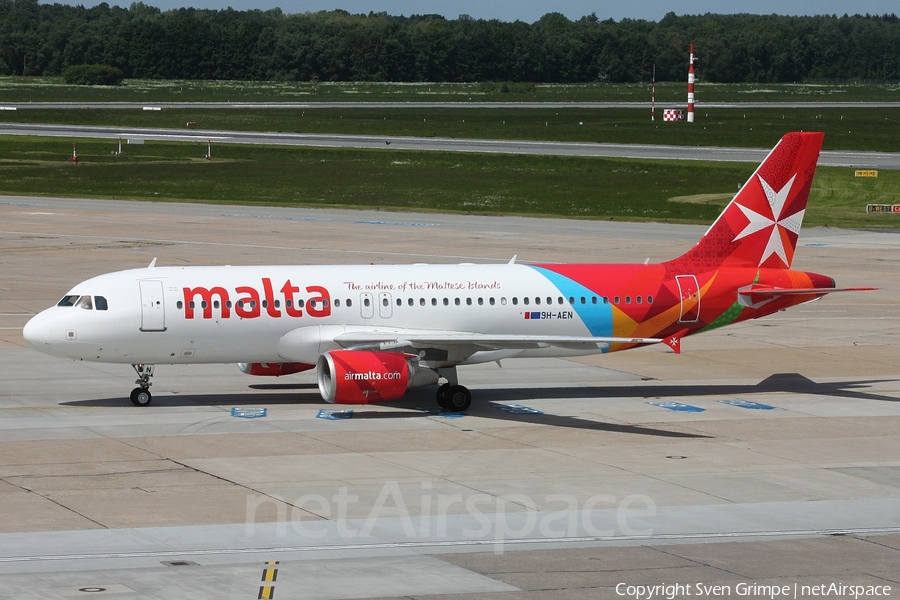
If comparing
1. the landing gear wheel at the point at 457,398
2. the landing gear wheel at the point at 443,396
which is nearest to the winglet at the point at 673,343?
the landing gear wheel at the point at 457,398

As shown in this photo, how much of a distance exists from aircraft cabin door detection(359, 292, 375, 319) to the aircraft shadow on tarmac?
2601 millimetres

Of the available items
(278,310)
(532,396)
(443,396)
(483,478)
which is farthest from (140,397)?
(483,478)

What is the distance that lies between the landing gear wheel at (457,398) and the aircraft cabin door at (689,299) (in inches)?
271

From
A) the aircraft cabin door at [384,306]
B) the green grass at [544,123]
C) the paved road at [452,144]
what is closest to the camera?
the aircraft cabin door at [384,306]

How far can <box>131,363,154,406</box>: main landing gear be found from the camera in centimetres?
3525

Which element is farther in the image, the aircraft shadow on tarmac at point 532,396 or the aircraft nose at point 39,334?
the aircraft shadow on tarmac at point 532,396

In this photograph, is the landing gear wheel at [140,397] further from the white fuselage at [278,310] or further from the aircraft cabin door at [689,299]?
the aircraft cabin door at [689,299]

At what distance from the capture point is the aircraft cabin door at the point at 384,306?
118 ft

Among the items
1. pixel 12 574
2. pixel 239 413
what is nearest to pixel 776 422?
pixel 239 413

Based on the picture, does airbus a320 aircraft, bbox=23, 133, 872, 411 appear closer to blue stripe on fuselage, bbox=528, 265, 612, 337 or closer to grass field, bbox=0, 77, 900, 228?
blue stripe on fuselage, bbox=528, 265, 612, 337

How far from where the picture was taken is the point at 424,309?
36.1 meters

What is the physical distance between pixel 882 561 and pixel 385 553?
8.71 m

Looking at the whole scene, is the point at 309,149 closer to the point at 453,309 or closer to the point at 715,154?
the point at 715,154

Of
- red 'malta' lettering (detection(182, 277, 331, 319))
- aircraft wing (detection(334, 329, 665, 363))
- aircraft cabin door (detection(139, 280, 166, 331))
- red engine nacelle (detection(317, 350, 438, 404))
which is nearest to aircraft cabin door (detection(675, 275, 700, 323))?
aircraft wing (detection(334, 329, 665, 363))
